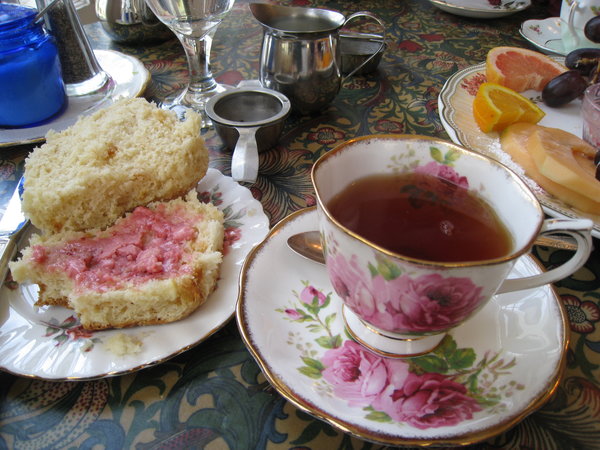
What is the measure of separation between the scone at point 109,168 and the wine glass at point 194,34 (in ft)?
1.08

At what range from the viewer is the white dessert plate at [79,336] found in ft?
2.15

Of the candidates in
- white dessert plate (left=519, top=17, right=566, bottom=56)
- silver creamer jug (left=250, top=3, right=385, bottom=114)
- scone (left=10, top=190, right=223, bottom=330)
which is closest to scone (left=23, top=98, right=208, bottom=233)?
scone (left=10, top=190, right=223, bottom=330)

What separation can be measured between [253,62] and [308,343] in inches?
50.1

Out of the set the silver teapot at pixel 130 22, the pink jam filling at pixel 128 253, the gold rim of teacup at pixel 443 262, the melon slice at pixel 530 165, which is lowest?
the melon slice at pixel 530 165

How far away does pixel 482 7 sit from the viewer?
6.34 ft

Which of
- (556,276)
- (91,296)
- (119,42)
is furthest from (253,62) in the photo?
(556,276)

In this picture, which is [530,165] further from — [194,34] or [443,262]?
[194,34]

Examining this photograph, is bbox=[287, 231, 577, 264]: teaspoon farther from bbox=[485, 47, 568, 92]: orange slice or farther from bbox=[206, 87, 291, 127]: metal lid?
bbox=[485, 47, 568, 92]: orange slice

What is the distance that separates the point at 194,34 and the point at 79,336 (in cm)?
103

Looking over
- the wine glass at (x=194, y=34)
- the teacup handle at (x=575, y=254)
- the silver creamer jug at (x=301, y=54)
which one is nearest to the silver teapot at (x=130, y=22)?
the wine glass at (x=194, y=34)

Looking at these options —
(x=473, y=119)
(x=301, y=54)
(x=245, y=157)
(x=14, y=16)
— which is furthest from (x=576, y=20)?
(x=14, y=16)

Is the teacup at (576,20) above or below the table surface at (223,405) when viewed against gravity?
above

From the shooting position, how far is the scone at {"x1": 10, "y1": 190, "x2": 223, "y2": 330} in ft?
2.37

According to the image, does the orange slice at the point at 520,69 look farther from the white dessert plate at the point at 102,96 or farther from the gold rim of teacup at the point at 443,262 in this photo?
the white dessert plate at the point at 102,96
